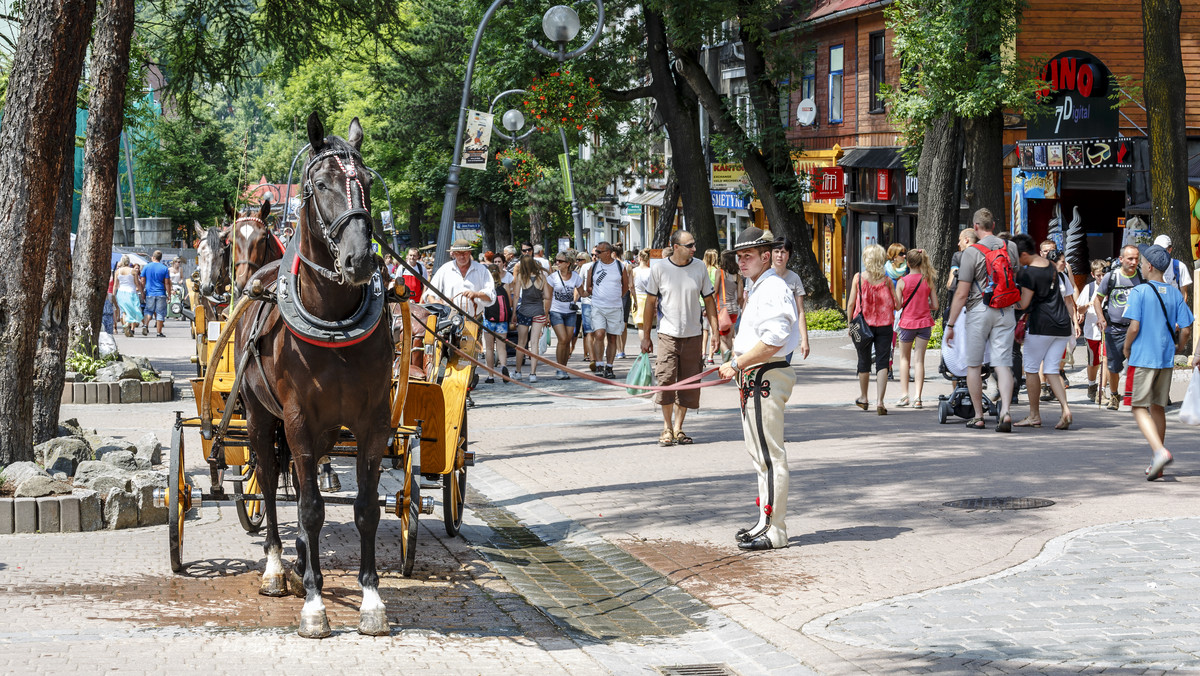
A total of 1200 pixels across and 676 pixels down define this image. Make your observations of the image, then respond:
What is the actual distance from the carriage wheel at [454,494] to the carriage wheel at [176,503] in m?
1.62

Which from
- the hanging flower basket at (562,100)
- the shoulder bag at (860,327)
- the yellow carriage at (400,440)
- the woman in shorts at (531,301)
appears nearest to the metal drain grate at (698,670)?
the yellow carriage at (400,440)

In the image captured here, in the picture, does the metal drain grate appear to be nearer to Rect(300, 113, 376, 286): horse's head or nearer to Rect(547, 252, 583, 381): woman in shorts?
Rect(300, 113, 376, 286): horse's head

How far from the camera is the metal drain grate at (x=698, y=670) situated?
237 inches

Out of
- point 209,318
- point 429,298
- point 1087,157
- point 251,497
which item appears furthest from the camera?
point 1087,157

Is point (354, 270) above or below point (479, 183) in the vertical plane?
below

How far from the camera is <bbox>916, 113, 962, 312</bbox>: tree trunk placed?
24297 millimetres

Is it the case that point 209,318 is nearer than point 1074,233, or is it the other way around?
point 209,318

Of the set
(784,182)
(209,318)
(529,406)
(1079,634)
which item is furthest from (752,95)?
(1079,634)

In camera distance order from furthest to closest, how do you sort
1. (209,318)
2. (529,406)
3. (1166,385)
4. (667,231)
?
(667,231), (529,406), (209,318), (1166,385)

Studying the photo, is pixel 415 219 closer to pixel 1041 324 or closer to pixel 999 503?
pixel 1041 324

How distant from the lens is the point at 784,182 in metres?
29.5

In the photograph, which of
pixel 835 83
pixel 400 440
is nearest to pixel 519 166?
pixel 835 83

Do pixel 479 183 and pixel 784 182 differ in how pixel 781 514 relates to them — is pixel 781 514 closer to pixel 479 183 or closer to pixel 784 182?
pixel 784 182

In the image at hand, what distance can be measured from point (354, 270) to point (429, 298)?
10.2 m
